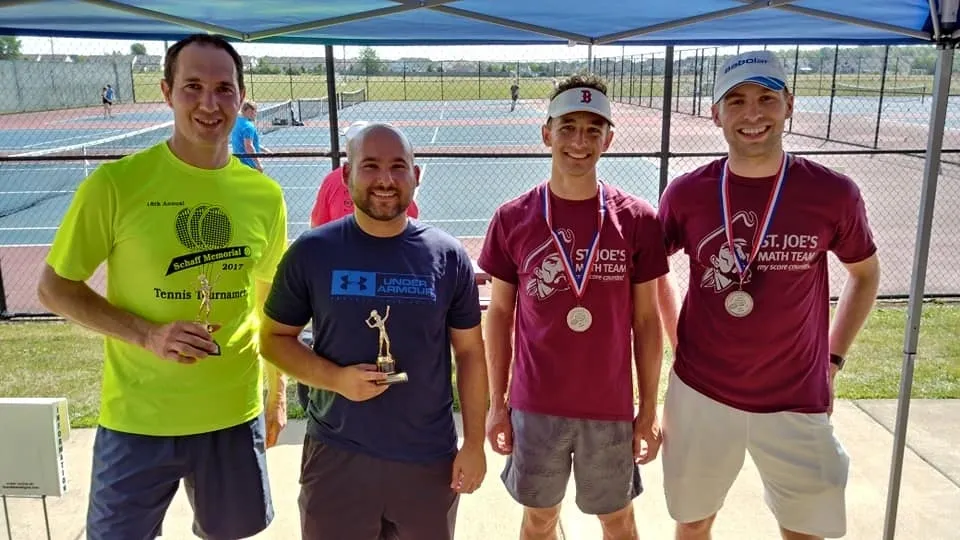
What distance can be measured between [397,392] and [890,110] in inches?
1818

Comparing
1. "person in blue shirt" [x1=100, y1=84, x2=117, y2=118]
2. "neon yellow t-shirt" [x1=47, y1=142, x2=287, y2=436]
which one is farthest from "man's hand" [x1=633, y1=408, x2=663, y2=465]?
"person in blue shirt" [x1=100, y1=84, x2=117, y2=118]

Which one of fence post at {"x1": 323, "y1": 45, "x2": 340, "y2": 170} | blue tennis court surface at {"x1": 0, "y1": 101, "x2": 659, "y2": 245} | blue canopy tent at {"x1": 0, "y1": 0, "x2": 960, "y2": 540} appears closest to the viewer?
blue canopy tent at {"x1": 0, "y1": 0, "x2": 960, "y2": 540}

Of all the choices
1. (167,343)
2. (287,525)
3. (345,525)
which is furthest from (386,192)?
(287,525)

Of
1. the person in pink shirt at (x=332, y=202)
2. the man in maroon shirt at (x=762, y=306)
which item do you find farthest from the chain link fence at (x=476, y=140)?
the person in pink shirt at (x=332, y=202)

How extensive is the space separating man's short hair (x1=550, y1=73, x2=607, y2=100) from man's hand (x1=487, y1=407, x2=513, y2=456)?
1206 mm

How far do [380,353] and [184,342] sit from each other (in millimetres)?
557

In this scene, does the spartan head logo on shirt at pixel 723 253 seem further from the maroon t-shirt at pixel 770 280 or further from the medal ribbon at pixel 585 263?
the medal ribbon at pixel 585 263

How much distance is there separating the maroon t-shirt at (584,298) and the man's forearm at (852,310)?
77 centimetres

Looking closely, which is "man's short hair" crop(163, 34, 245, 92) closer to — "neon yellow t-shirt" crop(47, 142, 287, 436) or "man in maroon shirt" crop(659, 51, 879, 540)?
"neon yellow t-shirt" crop(47, 142, 287, 436)

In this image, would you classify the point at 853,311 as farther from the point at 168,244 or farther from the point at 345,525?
the point at 168,244

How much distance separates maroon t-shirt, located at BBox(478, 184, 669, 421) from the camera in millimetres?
2580

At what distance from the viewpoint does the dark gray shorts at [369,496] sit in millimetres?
2285

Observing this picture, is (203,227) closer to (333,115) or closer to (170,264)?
(170,264)

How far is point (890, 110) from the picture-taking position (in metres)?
41.1
